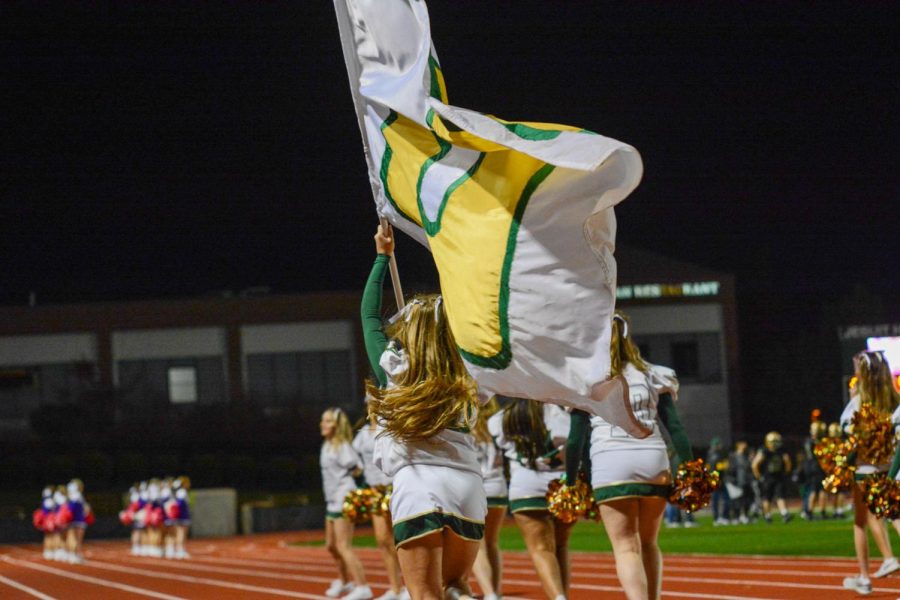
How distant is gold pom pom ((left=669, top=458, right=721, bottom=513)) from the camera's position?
22.8 ft

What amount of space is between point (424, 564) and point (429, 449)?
433 millimetres

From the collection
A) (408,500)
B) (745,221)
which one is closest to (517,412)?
(408,500)

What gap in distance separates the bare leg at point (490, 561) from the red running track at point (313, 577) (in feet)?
5.60

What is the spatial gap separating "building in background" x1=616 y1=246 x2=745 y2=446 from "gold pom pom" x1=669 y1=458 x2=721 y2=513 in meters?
37.2

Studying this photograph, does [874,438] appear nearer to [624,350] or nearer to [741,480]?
[624,350]

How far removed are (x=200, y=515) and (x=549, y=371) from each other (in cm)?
3414

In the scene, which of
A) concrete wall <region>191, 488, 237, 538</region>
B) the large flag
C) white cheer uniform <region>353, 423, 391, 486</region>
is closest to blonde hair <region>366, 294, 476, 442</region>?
the large flag

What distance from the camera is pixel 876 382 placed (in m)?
9.06

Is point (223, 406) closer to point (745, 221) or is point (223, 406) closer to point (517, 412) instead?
point (745, 221)

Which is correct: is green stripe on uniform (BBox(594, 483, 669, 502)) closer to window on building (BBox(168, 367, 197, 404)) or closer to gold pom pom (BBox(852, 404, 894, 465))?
gold pom pom (BBox(852, 404, 894, 465))

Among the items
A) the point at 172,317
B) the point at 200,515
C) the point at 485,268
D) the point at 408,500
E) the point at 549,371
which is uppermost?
the point at 172,317

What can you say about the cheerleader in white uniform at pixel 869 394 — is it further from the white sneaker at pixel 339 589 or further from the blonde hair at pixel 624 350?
the white sneaker at pixel 339 589

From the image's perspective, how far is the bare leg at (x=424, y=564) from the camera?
5.02 m

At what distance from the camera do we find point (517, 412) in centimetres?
876
